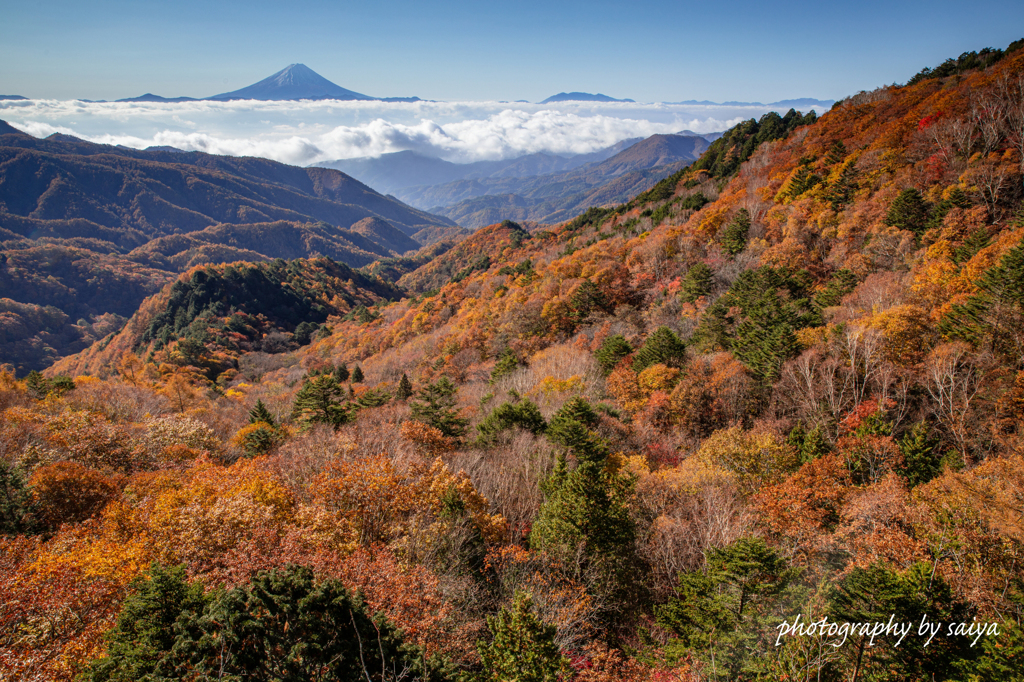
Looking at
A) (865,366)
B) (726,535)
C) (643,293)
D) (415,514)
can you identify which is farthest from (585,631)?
(643,293)

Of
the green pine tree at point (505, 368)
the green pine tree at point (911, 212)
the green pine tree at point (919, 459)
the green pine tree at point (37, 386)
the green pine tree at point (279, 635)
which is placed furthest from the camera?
the green pine tree at point (505, 368)

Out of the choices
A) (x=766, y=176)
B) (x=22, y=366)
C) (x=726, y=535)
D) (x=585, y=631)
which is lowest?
(x=22, y=366)

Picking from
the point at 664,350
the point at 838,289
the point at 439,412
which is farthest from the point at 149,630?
the point at 838,289

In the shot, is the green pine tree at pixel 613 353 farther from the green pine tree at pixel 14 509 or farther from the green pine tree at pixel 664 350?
the green pine tree at pixel 14 509

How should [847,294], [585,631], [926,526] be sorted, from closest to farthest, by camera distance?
1. [926,526]
2. [585,631]
3. [847,294]

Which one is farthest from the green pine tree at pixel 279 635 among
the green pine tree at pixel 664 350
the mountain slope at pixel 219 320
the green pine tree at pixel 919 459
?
the mountain slope at pixel 219 320

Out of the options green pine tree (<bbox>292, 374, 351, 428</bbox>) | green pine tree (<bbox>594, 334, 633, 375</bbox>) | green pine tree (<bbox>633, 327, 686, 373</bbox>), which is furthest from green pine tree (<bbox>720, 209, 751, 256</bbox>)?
green pine tree (<bbox>292, 374, 351, 428</bbox>)

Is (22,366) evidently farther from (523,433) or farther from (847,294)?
(847,294)
